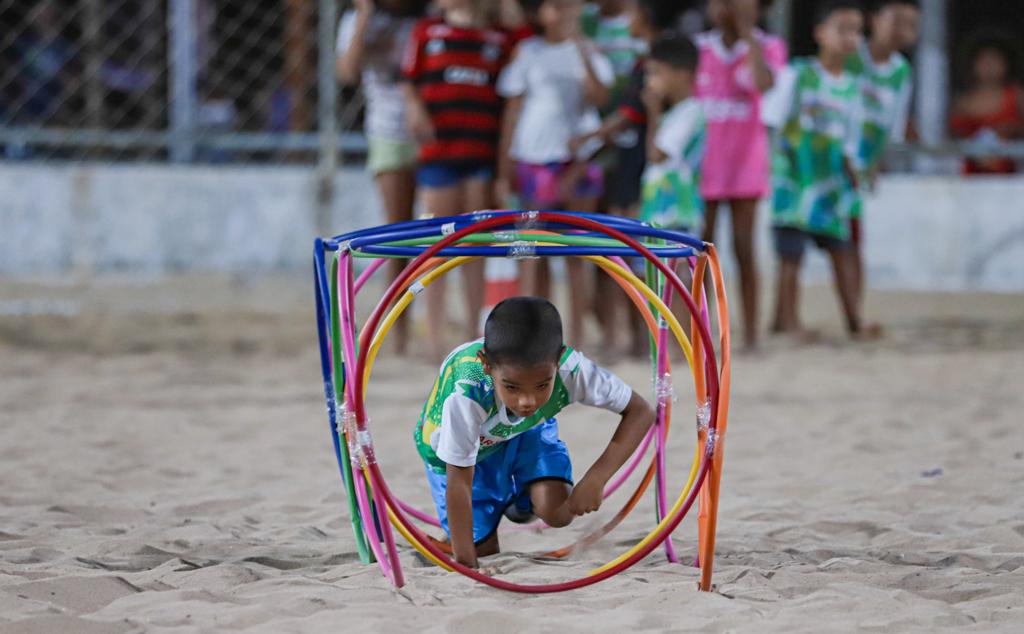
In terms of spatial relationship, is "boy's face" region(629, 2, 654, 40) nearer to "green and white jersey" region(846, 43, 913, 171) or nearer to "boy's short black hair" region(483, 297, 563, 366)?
"green and white jersey" region(846, 43, 913, 171)

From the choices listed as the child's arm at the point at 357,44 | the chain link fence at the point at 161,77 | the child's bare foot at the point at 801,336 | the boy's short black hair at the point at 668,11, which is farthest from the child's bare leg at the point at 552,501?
the boy's short black hair at the point at 668,11

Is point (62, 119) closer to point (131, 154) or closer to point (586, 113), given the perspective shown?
point (131, 154)

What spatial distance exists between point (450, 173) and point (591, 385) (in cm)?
375

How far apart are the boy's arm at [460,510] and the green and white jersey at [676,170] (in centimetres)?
356

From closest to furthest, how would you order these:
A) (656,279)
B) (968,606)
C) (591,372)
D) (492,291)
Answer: (968,606)
(591,372)
(656,279)
(492,291)

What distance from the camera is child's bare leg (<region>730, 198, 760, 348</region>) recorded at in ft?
24.6

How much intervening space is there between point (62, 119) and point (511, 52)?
4.40 meters

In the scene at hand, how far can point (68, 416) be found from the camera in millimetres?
5762

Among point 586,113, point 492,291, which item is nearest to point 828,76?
point 586,113

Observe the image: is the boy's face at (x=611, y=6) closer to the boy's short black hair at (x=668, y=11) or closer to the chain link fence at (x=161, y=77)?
the chain link fence at (x=161, y=77)

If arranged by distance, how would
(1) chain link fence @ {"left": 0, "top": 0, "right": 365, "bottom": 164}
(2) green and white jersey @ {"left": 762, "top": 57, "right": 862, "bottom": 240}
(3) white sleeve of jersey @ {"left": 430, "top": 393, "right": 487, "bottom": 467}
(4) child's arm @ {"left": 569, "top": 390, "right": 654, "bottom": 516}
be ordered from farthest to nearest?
1. (1) chain link fence @ {"left": 0, "top": 0, "right": 365, "bottom": 164}
2. (2) green and white jersey @ {"left": 762, "top": 57, "right": 862, "bottom": 240}
3. (4) child's arm @ {"left": 569, "top": 390, "right": 654, "bottom": 516}
4. (3) white sleeve of jersey @ {"left": 430, "top": 393, "right": 487, "bottom": 467}

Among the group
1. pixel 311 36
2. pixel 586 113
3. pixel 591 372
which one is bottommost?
pixel 591 372

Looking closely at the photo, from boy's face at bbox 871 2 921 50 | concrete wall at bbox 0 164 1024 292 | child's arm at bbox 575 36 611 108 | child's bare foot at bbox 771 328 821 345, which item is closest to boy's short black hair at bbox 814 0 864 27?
boy's face at bbox 871 2 921 50

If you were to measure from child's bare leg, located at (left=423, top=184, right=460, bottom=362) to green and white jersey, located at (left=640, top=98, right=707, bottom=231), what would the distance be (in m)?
0.97
